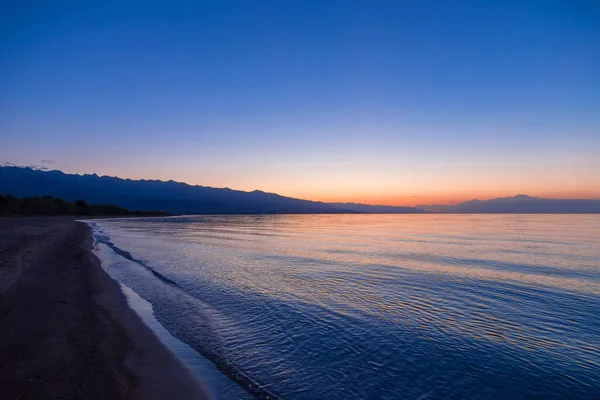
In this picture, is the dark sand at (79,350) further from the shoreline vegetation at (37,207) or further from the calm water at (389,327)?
the shoreline vegetation at (37,207)

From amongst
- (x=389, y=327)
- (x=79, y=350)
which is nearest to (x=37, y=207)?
(x=79, y=350)

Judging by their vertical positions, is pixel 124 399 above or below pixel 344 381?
above

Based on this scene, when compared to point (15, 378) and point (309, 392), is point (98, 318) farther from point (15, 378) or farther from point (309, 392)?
point (309, 392)

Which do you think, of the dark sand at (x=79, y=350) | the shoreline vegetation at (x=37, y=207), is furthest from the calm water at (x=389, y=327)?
the shoreline vegetation at (x=37, y=207)

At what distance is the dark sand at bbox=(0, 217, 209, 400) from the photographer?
725 cm

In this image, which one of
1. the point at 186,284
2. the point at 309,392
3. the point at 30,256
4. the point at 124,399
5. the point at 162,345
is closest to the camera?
the point at 124,399

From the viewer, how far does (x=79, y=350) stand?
9.16 meters

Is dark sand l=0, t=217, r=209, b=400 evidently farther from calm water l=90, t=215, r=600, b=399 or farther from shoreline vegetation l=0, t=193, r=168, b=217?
shoreline vegetation l=0, t=193, r=168, b=217

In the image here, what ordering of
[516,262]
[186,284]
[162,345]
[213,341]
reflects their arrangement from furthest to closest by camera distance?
[516,262] < [186,284] < [213,341] < [162,345]

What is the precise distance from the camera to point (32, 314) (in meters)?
12.0

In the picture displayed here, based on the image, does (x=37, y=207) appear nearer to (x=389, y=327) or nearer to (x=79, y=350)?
(x=79, y=350)

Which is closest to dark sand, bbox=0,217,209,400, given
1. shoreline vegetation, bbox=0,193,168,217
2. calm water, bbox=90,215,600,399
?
calm water, bbox=90,215,600,399

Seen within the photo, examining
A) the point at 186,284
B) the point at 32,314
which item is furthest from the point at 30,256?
the point at 32,314

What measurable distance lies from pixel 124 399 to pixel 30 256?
84.7ft
